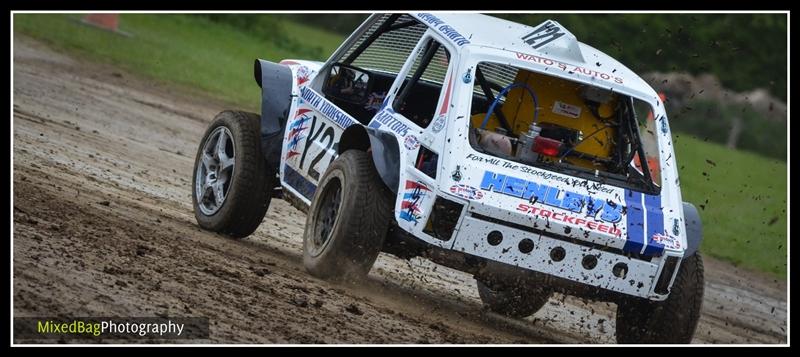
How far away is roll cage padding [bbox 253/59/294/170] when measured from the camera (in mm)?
9852

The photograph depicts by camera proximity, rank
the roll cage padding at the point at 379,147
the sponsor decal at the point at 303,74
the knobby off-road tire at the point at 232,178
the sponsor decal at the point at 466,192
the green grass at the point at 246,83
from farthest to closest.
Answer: the green grass at the point at 246,83, the sponsor decal at the point at 303,74, the knobby off-road tire at the point at 232,178, the roll cage padding at the point at 379,147, the sponsor decal at the point at 466,192

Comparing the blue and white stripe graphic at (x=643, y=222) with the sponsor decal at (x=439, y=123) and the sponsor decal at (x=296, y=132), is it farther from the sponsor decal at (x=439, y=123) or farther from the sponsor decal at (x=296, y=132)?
the sponsor decal at (x=296, y=132)

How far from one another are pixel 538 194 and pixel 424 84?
6.01ft

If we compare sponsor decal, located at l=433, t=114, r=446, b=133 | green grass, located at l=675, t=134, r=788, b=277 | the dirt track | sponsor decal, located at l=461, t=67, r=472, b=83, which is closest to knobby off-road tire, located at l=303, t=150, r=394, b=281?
the dirt track

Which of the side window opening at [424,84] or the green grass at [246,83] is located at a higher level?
the side window opening at [424,84]

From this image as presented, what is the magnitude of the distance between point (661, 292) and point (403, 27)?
104 inches

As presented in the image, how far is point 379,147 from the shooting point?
833 centimetres

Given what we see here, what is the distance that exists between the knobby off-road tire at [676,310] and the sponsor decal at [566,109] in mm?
1244

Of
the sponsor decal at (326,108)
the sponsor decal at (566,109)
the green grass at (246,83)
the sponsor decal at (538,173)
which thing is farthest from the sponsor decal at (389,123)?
the green grass at (246,83)

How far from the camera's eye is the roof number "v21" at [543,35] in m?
8.80

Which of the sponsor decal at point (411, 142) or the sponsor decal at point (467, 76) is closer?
the sponsor decal at point (411, 142)

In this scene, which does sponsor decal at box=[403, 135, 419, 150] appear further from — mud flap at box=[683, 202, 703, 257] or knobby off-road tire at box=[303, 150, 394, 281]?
mud flap at box=[683, 202, 703, 257]

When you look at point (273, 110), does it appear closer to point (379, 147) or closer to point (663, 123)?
point (379, 147)

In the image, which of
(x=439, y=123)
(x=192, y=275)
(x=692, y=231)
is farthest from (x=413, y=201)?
(x=692, y=231)
